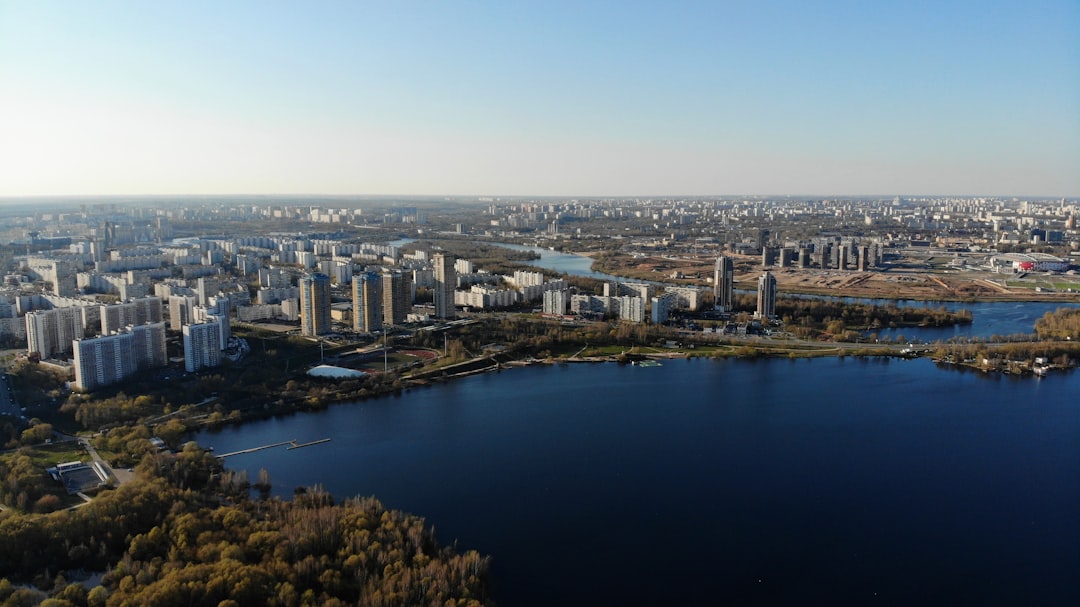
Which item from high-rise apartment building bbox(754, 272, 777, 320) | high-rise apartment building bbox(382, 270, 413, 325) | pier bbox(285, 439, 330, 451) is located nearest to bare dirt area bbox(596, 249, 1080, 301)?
high-rise apartment building bbox(754, 272, 777, 320)

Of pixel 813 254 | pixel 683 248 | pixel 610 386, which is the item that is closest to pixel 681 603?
pixel 610 386

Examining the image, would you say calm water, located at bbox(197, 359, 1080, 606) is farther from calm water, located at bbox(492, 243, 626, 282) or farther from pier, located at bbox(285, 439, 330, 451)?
calm water, located at bbox(492, 243, 626, 282)

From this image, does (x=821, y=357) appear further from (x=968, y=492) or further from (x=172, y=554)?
(x=172, y=554)

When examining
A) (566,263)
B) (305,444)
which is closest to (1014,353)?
(305,444)

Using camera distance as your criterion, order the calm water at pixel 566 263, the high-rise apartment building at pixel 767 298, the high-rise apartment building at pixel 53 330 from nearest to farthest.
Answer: the high-rise apartment building at pixel 53 330 < the high-rise apartment building at pixel 767 298 < the calm water at pixel 566 263

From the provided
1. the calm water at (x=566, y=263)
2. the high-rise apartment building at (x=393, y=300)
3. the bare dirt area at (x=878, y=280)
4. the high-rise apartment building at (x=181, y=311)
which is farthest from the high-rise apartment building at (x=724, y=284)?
the high-rise apartment building at (x=181, y=311)

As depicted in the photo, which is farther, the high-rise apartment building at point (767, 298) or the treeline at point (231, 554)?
the high-rise apartment building at point (767, 298)

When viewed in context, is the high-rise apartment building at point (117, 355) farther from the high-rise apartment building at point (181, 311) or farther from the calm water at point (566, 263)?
the calm water at point (566, 263)
